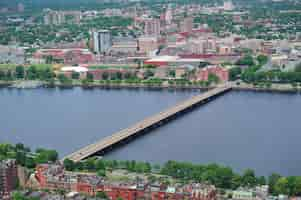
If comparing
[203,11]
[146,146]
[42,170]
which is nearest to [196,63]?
[146,146]

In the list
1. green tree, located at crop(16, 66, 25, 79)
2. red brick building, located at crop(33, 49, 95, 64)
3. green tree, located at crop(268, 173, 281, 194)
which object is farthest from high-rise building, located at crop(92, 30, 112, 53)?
green tree, located at crop(268, 173, 281, 194)

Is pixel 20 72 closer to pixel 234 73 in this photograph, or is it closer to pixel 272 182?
pixel 234 73

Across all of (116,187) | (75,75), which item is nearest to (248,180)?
(116,187)

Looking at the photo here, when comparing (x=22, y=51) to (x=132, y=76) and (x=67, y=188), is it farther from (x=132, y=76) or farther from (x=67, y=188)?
(x=67, y=188)

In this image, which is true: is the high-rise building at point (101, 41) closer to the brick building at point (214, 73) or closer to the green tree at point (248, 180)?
the brick building at point (214, 73)

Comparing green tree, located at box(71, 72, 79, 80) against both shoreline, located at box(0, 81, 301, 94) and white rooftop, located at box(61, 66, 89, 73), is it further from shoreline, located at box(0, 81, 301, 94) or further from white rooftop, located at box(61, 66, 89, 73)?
shoreline, located at box(0, 81, 301, 94)
